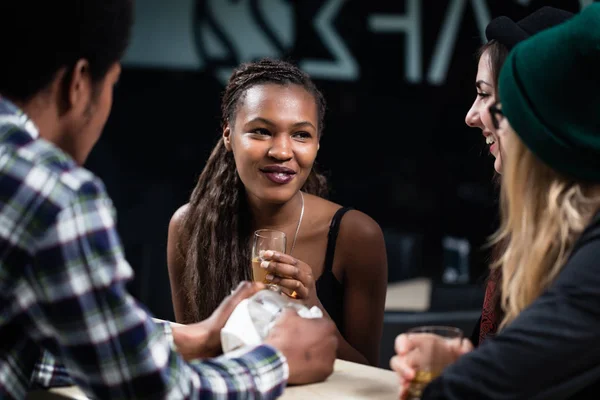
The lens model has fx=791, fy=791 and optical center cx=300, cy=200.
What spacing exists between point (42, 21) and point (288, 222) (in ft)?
5.01

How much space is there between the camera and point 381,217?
6195 mm

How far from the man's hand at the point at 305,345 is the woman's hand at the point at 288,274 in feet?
1.41

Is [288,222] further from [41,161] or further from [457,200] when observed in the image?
[457,200]

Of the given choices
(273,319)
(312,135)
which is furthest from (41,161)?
(312,135)

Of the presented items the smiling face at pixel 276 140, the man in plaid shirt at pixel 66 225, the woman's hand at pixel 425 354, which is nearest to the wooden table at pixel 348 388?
the woman's hand at pixel 425 354

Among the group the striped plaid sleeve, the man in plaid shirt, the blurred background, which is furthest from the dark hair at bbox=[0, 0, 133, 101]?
the blurred background

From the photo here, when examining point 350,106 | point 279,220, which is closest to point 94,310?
point 279,220

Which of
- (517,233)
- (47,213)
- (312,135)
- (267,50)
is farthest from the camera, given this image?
(267,50)

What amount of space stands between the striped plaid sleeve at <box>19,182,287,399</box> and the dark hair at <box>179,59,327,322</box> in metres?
1.36

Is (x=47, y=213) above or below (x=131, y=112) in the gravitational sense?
above

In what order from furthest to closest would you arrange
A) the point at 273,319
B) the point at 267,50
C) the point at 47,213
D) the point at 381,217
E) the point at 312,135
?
1. the point at 381,217
2. the point at 267,50
3. the point at 312,135
4. the point at 273,319
5. the point at 47,213

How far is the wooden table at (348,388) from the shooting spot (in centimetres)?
156

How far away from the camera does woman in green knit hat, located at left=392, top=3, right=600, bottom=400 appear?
1.28 metres

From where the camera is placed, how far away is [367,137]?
595 cm
